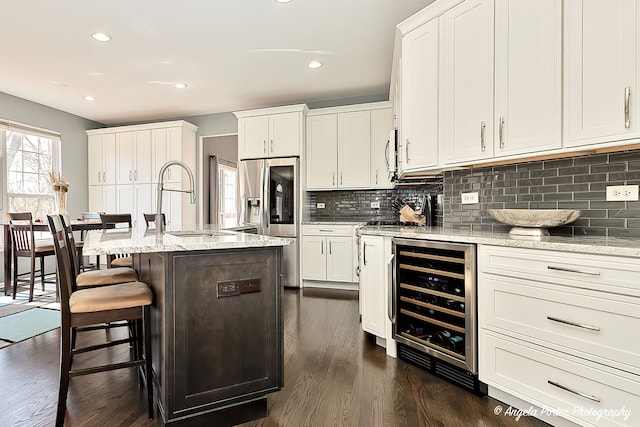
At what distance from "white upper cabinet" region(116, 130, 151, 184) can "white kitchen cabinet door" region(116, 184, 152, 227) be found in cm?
10

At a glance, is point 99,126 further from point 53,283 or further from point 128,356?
point 128,356

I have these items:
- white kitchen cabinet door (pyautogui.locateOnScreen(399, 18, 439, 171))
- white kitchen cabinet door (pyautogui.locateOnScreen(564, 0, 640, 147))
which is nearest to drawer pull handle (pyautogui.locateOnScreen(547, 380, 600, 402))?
white kitchen cabinet door (pyautogui.locateOnScreen(564, 0, 640, 147))

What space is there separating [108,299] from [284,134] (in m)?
3.55

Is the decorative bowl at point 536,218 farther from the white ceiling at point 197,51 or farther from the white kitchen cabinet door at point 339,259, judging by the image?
the white kitchen cabinet door at point 339,259

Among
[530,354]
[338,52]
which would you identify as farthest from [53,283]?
[530,354]

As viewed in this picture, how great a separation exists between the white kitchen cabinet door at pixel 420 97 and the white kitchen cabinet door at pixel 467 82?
7 centimetres

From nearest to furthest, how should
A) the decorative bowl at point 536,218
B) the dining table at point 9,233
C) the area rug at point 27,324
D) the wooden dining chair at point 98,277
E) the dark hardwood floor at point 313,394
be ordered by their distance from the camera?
1. the dark hardwood floor at point 313,394
2. the decorative bowl at point 536,218
3. the wooden dining chair at point 98,277
4. the area rug at point 27,324
5. the dining table at point 9,233

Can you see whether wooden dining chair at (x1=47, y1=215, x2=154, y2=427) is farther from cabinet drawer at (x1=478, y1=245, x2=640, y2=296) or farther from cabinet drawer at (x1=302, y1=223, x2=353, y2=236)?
cabinet drawer at (x1=302, y1=223, x2=353, y2=236)

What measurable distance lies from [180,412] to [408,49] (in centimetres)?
276

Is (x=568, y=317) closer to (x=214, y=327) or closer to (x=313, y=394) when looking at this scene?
(x=313, y=394)

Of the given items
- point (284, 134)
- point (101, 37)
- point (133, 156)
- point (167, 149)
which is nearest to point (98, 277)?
point (101, 37)

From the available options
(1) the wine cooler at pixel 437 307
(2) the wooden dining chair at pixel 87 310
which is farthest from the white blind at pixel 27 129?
(1) the wine cooler at pixel 437 307

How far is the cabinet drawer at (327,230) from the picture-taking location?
4.44 meters

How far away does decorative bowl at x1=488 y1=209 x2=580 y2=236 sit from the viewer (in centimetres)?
178
